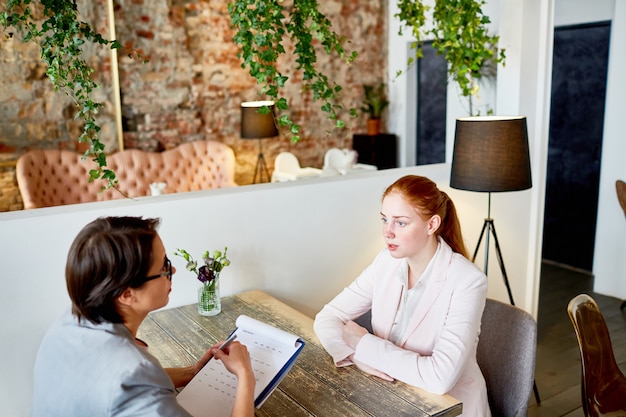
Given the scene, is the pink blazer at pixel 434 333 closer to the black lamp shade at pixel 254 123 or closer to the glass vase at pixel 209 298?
the glass vase at pixel 209 298

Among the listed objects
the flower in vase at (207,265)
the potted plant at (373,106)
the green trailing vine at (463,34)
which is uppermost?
the green trailing vine at (463,34)

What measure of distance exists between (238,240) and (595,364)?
Result: 1.55 m

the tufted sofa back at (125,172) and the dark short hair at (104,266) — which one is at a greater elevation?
the dark short hair at (104,266)

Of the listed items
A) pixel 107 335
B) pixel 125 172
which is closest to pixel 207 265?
pixel 107 335

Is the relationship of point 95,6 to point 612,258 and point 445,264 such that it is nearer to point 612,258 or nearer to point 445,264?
point 445,264

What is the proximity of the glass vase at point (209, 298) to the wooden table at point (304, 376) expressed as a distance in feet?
0.11

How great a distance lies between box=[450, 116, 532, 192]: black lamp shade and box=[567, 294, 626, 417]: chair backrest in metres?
0.83

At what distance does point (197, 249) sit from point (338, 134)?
4712 millimetres

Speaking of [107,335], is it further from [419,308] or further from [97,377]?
[419,308]

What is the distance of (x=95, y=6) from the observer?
541cm

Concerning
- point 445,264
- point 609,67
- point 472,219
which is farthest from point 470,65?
point 445,264

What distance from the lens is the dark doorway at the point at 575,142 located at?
16.9 ft

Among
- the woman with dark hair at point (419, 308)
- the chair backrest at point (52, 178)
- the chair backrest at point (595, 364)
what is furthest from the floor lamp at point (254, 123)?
the chair backrest at point (595, 364)

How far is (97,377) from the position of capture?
4.20 ft
